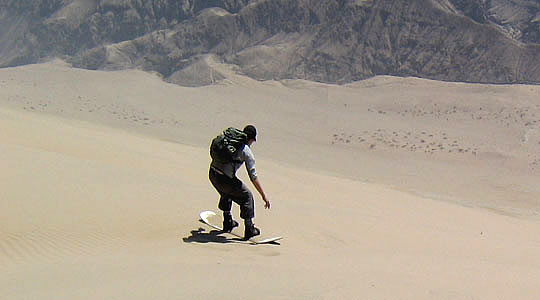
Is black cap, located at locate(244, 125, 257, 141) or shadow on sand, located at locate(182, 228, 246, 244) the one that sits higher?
black cap, located at locate(244, 125, 257, 141)

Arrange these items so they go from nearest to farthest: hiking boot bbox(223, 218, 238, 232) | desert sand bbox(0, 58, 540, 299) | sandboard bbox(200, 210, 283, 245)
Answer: desert sand bbox(0, 58, 540, 299) < sandboard bbox(200, 210, 283, 245) < hiking boot bbox(223, 218, 238, 232)

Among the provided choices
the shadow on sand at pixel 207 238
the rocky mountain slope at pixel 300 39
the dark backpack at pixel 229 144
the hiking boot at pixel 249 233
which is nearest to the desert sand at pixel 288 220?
the shadow on sand at pixel 207 238

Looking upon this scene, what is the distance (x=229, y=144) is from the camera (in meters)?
5.11

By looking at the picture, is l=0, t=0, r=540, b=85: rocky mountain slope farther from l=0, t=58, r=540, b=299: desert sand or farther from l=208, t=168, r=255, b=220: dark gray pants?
l=208, t=168, r=255, b=220: dark gray pants

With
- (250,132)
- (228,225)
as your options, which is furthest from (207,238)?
(250,132)

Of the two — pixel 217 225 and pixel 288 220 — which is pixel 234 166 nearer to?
pixel 217 225


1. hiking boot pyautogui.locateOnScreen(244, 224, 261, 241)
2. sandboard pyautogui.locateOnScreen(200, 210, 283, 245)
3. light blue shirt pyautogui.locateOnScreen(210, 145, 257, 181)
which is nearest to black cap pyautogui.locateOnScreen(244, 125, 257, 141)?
light blue shirt pyautogui.locateOnScreen(210, 145, 257, 181)

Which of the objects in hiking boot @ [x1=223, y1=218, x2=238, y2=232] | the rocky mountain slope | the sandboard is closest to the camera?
the sandboard

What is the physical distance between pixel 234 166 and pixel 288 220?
6.23 ft

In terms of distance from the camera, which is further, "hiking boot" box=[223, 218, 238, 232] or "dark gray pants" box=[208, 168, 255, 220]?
"hiking boot" box=[223, 218, 238, 232]

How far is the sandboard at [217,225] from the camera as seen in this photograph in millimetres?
5480

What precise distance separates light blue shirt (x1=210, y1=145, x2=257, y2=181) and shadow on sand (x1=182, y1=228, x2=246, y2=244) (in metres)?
0.72

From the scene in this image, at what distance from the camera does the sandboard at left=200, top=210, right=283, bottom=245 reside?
548cm

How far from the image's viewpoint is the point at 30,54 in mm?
57344
